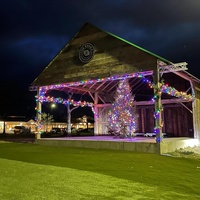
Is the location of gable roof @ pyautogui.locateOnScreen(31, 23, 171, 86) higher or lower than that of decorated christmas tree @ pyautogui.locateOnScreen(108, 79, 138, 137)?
higher

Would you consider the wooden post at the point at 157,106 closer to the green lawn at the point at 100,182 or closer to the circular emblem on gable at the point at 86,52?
the green lawn at the point at 100,182

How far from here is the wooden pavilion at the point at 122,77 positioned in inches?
467

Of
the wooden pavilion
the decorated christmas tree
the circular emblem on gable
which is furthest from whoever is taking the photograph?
the decorated christmas tree

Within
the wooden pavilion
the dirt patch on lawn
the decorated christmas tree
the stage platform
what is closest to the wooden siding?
the wooden pavilion

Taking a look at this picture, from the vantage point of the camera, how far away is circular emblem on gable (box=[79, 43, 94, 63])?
14.1m

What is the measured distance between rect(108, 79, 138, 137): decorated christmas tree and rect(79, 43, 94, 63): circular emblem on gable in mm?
2366

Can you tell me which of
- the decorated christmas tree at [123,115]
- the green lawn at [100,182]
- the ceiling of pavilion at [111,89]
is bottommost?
the green lawn at [100,182]

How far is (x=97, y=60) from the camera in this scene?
13797 mm

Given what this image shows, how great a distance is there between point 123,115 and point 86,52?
4012mm

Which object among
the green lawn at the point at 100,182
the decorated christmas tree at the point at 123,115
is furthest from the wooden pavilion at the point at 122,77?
the green lawn at the point at 100,182

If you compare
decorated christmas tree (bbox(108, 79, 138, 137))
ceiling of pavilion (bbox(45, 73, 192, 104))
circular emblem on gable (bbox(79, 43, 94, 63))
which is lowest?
decorated christmas tree (bbox(108, 79, 138, 137))

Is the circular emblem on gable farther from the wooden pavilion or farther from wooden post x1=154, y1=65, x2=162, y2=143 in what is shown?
wooden post x1=154, y1=65, x2=162, y2=143

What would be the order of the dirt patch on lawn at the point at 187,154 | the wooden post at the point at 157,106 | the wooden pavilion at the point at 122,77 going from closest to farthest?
1. the dirt patch on lawn at the point at 187,154
2. the wooden post at the point at 157,106
3. the wooden pavilion at the point at 122,77

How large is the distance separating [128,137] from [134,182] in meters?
Result: 9.08
